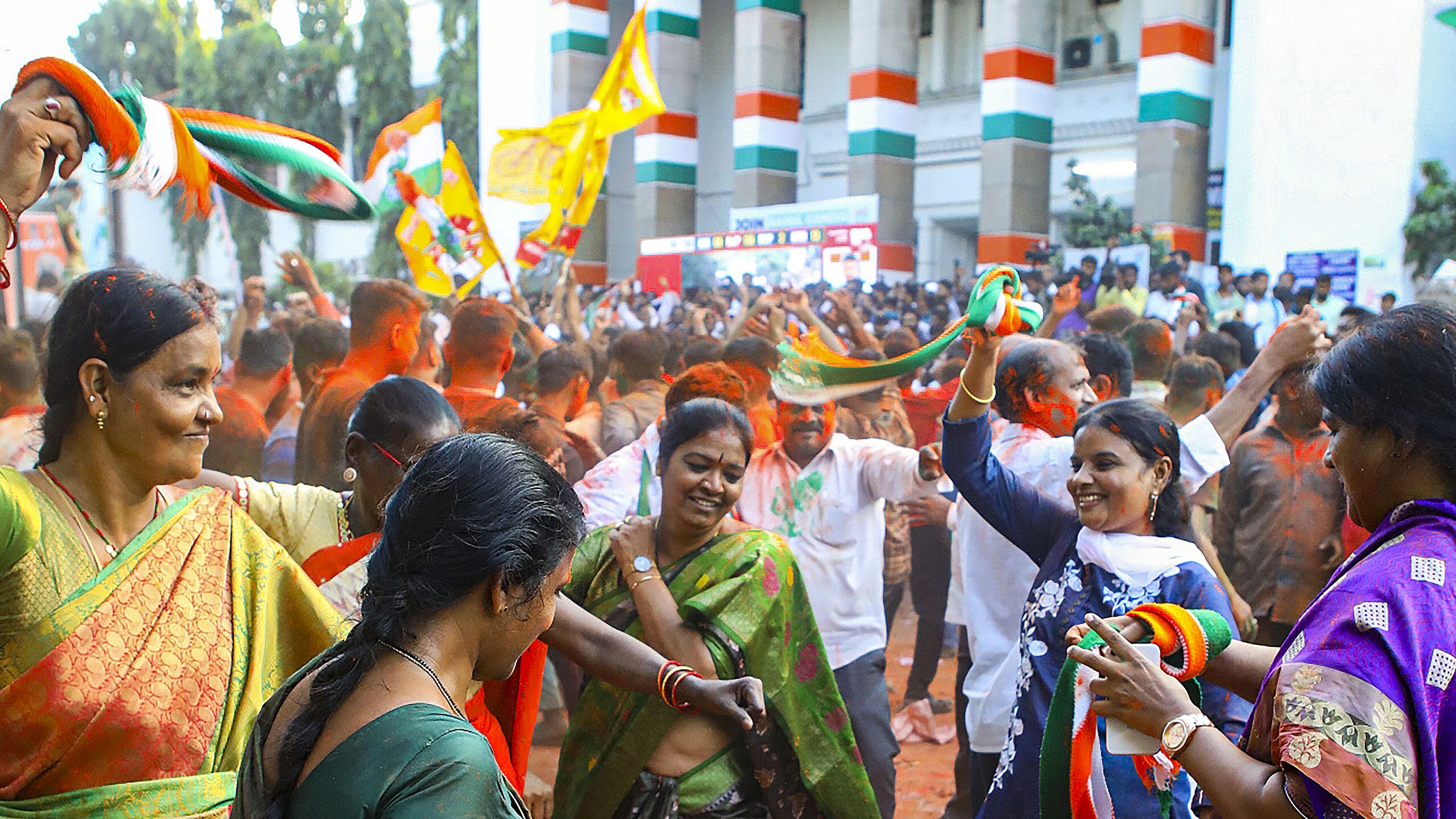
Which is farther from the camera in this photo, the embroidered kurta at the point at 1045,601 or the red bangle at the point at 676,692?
the embroidered kurta at the point at 1045,601

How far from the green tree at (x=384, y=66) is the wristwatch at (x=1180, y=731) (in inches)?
1004

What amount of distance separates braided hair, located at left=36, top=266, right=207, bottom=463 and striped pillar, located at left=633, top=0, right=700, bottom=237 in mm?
19461

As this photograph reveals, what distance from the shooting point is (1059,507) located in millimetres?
3033

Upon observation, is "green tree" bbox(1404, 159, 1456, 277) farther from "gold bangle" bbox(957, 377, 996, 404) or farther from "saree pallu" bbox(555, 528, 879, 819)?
"saree pallu" bbox(555, 528, 879, 819)

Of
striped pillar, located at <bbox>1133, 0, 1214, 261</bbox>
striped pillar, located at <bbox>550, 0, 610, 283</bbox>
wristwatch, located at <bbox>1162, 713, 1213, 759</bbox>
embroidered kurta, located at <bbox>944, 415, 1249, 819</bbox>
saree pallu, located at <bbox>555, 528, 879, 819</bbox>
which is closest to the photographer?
wristwatch, located at <bbox>1162, 713, 1213, 759</bbox>

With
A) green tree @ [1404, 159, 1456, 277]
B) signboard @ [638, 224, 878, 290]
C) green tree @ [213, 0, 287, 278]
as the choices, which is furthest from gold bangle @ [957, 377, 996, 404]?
green tree @ [213, 0, 287, 278]

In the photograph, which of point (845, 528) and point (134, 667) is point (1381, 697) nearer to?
point (134, 667)

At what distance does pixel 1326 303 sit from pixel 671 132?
12.8m

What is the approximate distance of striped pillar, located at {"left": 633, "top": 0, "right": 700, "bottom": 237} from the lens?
69.7 ft

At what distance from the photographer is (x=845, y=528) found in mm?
3930

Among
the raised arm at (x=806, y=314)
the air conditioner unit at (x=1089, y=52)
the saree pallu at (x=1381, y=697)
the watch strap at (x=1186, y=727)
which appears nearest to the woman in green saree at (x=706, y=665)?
the watch strap at (x=1186, y=727)

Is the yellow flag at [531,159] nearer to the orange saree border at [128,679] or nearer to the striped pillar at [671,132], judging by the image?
the orange saree border at [128,679]

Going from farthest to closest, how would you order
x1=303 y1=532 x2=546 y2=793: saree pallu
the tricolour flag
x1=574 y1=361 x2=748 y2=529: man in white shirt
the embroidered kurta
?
the tricolour flag, x1=574 y1=361 x2=748 y2=529: man in white shirt, the embroidered kurta, x1=303 y1=532 x2=546 y2=793: saree pallu

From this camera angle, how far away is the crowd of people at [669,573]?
149 cm
